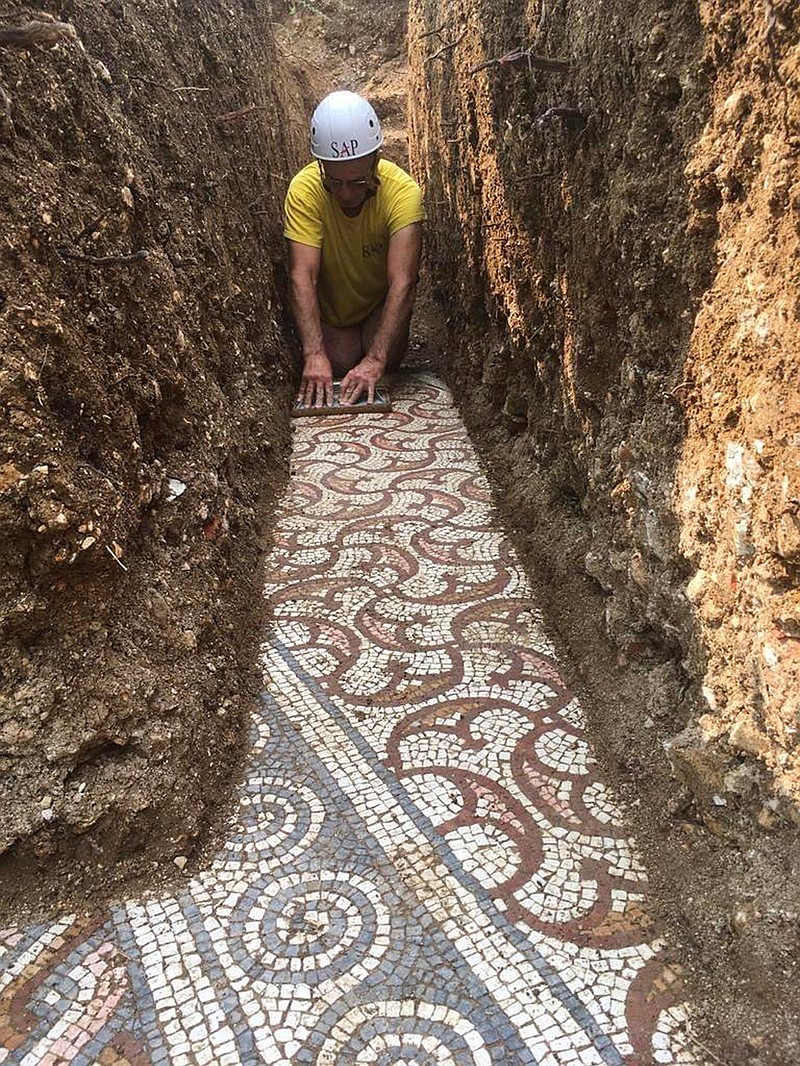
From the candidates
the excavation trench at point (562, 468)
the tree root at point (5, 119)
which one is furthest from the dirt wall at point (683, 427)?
the tree root at point (5, 119)

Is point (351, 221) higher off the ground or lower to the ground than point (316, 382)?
higher

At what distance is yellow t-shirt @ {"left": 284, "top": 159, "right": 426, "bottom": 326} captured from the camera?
12.4 ft

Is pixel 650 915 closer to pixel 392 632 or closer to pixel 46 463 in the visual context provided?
pixel 392 632

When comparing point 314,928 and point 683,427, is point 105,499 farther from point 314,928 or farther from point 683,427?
point 683,427

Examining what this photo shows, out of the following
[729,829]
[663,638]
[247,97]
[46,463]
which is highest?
[247,97]

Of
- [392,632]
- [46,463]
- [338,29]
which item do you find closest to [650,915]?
[392,632]

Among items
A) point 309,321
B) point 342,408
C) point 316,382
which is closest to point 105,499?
point 342,408

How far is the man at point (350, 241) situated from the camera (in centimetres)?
357

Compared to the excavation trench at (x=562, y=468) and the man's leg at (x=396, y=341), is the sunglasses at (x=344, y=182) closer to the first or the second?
the man's leg at (x=396, y=341)

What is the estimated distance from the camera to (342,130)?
3.51m

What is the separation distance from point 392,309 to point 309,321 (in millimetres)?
434

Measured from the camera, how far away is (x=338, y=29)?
22.7 ft

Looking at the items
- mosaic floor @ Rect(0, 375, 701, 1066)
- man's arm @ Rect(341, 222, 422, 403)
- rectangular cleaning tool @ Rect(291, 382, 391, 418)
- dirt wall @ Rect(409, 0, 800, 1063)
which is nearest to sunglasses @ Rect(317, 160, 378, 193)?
man's arm @ Rect(341, 222, 422, 403)

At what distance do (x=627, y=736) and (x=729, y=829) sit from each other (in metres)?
0.36
